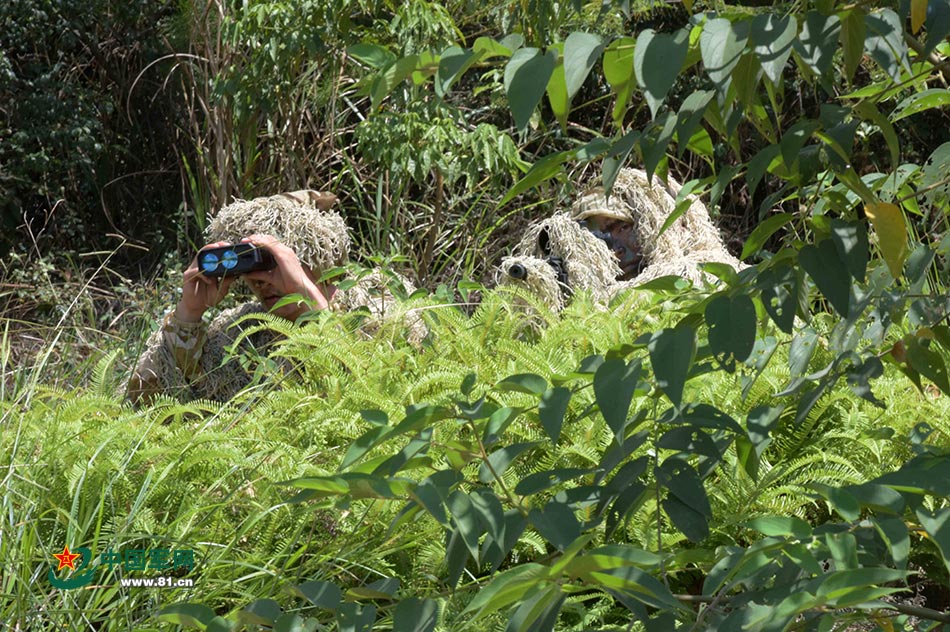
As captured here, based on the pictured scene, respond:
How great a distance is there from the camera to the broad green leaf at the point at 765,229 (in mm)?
891

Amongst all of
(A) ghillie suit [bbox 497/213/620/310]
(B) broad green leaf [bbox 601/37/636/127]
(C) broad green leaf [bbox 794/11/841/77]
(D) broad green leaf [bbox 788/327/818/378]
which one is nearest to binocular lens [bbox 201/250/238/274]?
(A) ghillie suit [bbox 497/213/620/310]

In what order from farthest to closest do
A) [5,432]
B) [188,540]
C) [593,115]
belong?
[593,115]
[5,432]
[188,540]

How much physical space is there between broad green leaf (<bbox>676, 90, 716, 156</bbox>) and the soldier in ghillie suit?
95.4 inches

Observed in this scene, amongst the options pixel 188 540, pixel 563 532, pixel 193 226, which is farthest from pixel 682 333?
pixel 193 226

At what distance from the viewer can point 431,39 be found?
4.04 metres

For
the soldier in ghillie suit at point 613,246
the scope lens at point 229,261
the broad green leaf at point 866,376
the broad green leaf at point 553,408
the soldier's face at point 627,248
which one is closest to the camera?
the broad green leaf at point 553,408

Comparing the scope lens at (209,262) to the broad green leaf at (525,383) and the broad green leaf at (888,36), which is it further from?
the broad green leaf at (888,36)

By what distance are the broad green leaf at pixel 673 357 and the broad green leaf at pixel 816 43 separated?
0.21 metres

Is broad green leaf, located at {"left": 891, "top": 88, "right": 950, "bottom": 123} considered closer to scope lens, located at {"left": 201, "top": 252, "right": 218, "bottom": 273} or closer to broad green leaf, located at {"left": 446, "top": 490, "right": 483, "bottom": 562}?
broad green leaf, located at {"left": 446, "top": 490, "right": 483, "bottom": 562}

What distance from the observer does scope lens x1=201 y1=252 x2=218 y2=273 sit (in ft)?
9.82

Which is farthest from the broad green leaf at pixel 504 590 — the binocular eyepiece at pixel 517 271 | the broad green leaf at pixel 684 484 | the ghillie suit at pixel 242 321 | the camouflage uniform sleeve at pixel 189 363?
the binocular eyepiece at pixel 517 271

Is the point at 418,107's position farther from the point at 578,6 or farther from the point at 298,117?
the point at 578,6

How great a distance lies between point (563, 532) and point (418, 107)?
349 centimetres

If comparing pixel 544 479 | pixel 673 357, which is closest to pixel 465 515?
pixel 544 479
